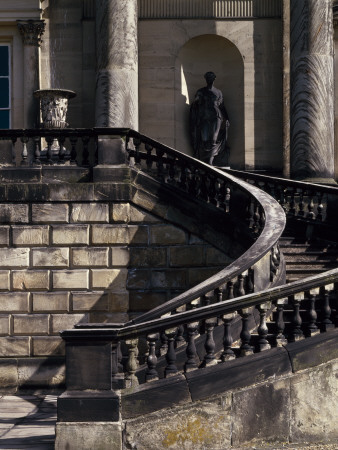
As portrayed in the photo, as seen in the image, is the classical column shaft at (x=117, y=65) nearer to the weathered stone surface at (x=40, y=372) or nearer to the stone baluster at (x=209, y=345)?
the weathered stone surface at (x=40, y=372)

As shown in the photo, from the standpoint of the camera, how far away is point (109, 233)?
17781 mm

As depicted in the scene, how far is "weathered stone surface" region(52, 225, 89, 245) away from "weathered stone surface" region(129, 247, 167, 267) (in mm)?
857

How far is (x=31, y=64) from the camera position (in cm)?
2391

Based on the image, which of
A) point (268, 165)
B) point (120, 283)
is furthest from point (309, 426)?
point (268, 165)

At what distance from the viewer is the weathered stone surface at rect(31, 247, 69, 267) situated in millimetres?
17844

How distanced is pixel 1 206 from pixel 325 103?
7963 millimetres

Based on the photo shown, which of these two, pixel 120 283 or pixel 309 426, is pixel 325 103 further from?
pixel 309 426

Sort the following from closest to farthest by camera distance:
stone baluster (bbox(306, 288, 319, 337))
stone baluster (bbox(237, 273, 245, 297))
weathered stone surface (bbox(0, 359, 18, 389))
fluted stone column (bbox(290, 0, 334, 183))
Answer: stone baluster (bbox(306, 288, 319, 337)) < stone baluster (bbox(237, 273, 245, 297)) < weathered stone surface (bbox(0, 359, 18, 389)) < fluted stone column (bbox(290, 0, 334, 183))

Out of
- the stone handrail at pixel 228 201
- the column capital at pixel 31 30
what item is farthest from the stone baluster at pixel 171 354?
the column capital at pixel 31 30

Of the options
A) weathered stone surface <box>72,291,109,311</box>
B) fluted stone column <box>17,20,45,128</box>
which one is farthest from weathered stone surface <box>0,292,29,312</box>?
fluted stone column <box>17,20,45,128</box>

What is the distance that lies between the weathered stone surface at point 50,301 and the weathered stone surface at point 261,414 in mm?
7131

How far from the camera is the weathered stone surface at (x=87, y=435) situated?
1102cm

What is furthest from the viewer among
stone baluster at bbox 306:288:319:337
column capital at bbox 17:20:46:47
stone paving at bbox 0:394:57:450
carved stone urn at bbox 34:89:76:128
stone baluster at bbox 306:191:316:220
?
column capital at bbox 17:20:46:47

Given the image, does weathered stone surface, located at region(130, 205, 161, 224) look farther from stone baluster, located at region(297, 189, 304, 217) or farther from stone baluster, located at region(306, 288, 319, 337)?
stone baluster, located at region(306, 288, 319, 337)
